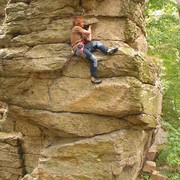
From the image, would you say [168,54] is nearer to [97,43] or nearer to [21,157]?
[97,43]

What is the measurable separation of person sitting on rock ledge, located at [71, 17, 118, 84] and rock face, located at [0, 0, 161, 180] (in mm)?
212

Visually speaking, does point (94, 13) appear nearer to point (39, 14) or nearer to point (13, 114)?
point (39, 14)

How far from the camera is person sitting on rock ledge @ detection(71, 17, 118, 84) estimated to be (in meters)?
7.05

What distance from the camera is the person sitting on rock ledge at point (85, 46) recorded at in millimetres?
7047

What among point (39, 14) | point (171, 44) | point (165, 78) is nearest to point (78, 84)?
point (39, 14)

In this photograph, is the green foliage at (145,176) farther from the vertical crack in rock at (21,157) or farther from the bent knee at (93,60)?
the bent knee at (93,60)

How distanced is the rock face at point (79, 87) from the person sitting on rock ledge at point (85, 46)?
21 cm

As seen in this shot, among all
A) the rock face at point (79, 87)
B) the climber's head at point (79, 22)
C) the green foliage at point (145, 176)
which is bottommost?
the green foliage at point (145, 176)

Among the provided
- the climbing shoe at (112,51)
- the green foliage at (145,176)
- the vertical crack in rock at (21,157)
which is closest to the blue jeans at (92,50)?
the climbing shoe at (112,51)

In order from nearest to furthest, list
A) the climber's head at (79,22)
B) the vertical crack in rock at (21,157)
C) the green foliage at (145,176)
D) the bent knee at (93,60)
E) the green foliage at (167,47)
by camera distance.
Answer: the bent knee at (93,60) → the climber's head at (79,22) → the green foliage at (145,176) → the vertical crack in rock at (21,157) → the green foliage at (167,47)

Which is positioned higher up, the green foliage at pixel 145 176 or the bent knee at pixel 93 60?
the bent knee at pixel 93 60

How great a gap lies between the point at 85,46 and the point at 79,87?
1243 millimetres

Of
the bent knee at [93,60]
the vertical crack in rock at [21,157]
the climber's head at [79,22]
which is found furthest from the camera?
the vertical crack in rock at [21,157]

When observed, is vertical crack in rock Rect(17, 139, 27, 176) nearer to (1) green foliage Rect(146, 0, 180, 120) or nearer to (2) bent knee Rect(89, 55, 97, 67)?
(2) bent knee Rect(89, 55, 97, 67)
